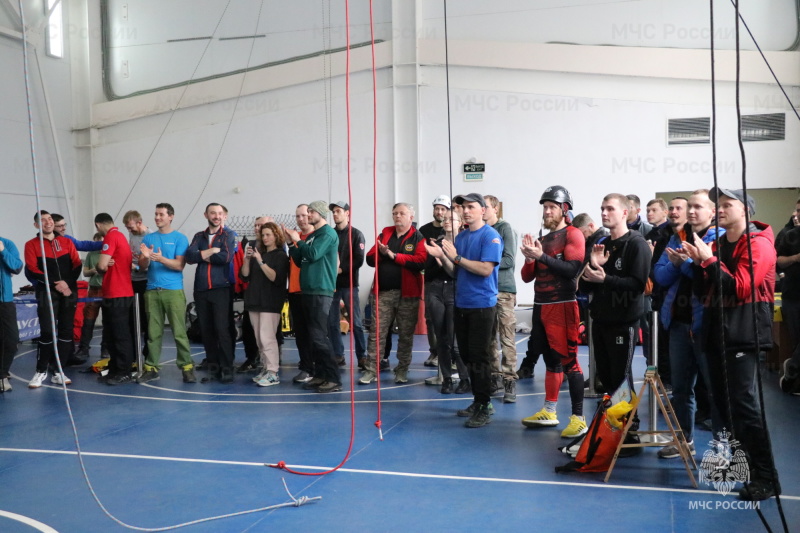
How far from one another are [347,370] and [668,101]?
592 cm

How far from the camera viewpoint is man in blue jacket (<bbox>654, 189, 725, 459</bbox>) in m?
Answer: 3.59

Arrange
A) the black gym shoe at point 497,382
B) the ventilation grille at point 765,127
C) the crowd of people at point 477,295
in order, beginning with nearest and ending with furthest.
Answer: the crowd of people at point 477,295, the black gym shoe at point 497,382, the ventilation grille at point 765,127

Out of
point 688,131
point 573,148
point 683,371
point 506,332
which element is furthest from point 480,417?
point 688,131

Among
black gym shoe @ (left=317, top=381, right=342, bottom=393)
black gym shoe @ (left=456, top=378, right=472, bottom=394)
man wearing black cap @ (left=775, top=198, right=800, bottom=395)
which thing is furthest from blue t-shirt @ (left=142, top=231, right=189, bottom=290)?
man wearing black cap @ (left=775, top=198, right=800, bottom=395)

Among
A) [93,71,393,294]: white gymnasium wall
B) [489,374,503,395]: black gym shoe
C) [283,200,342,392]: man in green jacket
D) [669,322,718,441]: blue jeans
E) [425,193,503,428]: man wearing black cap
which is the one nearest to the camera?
[669,322,718,441]: blue jeans

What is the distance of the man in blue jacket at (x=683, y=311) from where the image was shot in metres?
3.59

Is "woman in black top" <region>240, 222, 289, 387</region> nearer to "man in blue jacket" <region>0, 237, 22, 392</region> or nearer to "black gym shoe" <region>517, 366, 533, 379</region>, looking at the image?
"man in blue jacket" <region>0, 237, 22, 392</region>

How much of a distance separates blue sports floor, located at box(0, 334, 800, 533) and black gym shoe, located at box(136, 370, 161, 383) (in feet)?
2.53

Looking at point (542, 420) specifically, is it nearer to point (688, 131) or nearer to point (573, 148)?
point (573, 148)

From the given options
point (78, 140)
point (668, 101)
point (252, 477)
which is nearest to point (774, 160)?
point (668, 101)

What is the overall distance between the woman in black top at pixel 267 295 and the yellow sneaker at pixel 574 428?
2.91 meters

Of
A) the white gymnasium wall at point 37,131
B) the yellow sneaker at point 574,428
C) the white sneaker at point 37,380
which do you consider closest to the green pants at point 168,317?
the white sneaker at point 37,380

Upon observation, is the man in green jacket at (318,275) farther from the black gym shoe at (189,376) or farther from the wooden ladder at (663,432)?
the wooden ladder at (663,432)

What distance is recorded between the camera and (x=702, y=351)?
3311mm
